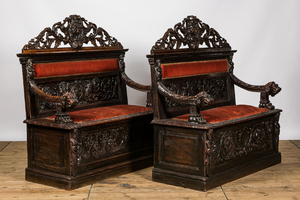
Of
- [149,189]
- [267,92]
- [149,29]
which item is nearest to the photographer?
[149,189]

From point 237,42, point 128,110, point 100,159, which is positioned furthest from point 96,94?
point 237,42

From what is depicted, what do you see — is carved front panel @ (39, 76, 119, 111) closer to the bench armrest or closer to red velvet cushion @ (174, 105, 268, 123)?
the bench armrest

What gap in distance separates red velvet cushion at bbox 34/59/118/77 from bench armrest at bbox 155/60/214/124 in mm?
921

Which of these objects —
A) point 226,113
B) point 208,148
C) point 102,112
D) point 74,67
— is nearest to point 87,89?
point 74,67

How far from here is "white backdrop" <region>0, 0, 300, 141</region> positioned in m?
6.91

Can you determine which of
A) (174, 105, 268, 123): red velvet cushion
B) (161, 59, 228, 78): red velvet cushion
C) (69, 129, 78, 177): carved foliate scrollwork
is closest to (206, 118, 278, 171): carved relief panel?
(174, 105, 268, 123): red velvet cushion

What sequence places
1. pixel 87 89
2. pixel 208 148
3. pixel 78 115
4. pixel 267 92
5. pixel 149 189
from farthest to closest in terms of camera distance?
pixel 267 92 < pixel 87 89 < pixel 78 115 < pixel 149 189 < pixel 208 148

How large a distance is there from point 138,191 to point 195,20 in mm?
1856

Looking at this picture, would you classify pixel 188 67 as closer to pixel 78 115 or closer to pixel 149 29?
pixel 78 115

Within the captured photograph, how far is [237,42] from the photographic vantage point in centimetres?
717

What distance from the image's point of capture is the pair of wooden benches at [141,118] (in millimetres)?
4832

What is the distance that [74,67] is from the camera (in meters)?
5.52

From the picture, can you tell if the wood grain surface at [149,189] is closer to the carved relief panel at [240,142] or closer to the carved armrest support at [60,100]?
the carved relief panel at [240,142]

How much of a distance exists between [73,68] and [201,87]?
4.31ft
